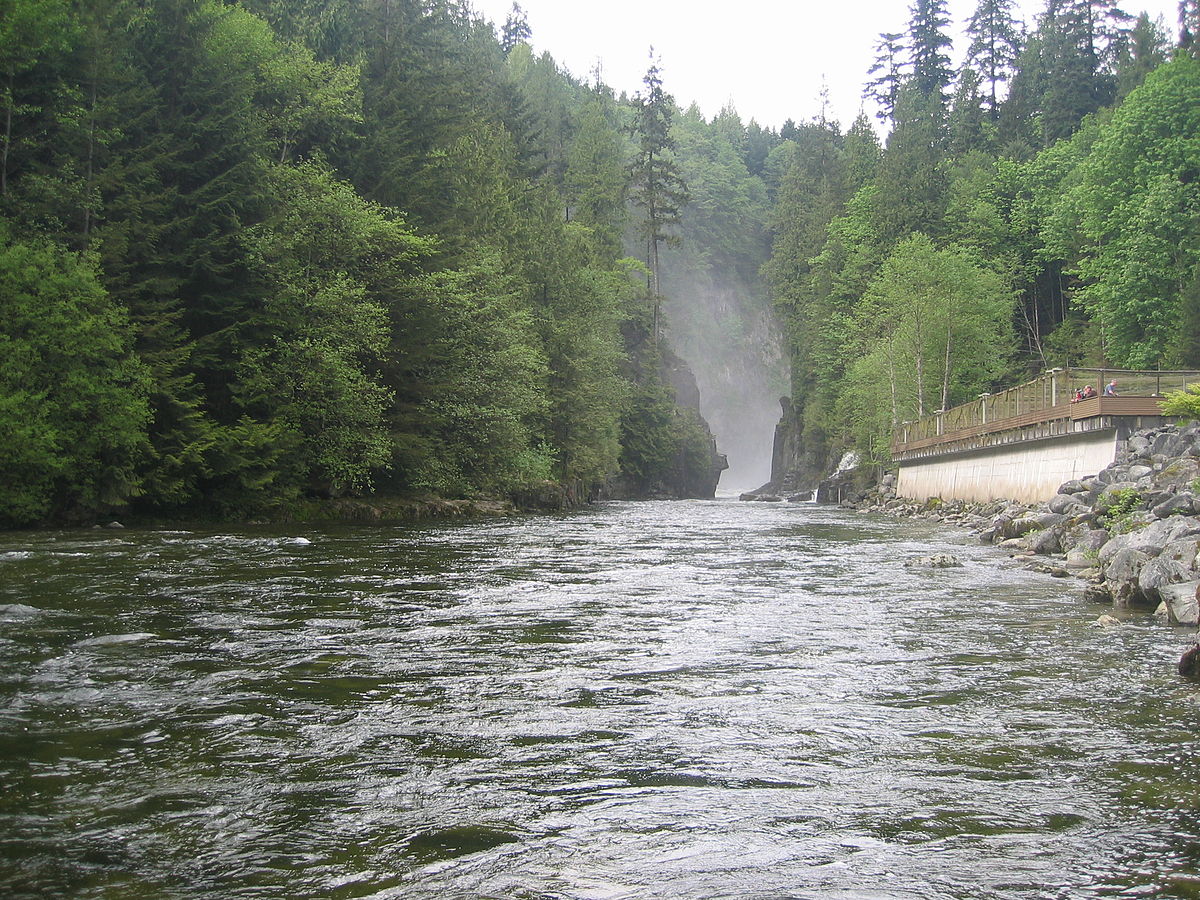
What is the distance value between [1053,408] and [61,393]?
28.3 m

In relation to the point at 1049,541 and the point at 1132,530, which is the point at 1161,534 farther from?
the point at 1049,541

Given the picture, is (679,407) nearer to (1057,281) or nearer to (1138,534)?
(1057,281)

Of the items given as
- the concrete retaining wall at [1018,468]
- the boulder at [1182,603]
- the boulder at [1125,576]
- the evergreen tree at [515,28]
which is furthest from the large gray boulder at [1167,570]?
the evergreen tree at [515,28]

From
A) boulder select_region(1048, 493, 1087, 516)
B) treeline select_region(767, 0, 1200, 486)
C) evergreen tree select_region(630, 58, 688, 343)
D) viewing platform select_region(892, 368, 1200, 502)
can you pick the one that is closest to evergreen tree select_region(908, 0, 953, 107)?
treeline select_region(767, 0, 1200, 486)

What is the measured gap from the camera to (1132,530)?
1673 cm

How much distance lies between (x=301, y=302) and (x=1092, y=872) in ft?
94.5

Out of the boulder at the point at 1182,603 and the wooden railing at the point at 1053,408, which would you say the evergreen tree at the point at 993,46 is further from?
the boulder at the point at 1182,603

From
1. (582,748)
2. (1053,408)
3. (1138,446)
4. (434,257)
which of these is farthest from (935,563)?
(434,257)

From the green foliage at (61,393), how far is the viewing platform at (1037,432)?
83.7 feet

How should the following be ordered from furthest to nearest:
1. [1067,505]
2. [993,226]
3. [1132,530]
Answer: [993,226] < [1067,505] < [1132,530]

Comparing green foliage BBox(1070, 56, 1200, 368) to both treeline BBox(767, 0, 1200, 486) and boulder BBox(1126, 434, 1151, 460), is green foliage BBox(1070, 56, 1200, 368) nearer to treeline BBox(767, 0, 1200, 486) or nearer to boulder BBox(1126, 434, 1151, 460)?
treeline BBox(767, 0, 1200, 486)

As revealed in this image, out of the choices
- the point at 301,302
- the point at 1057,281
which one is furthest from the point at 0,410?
the point at 1057,281

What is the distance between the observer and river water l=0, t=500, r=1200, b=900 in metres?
4.30

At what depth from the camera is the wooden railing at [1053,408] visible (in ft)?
87.9
